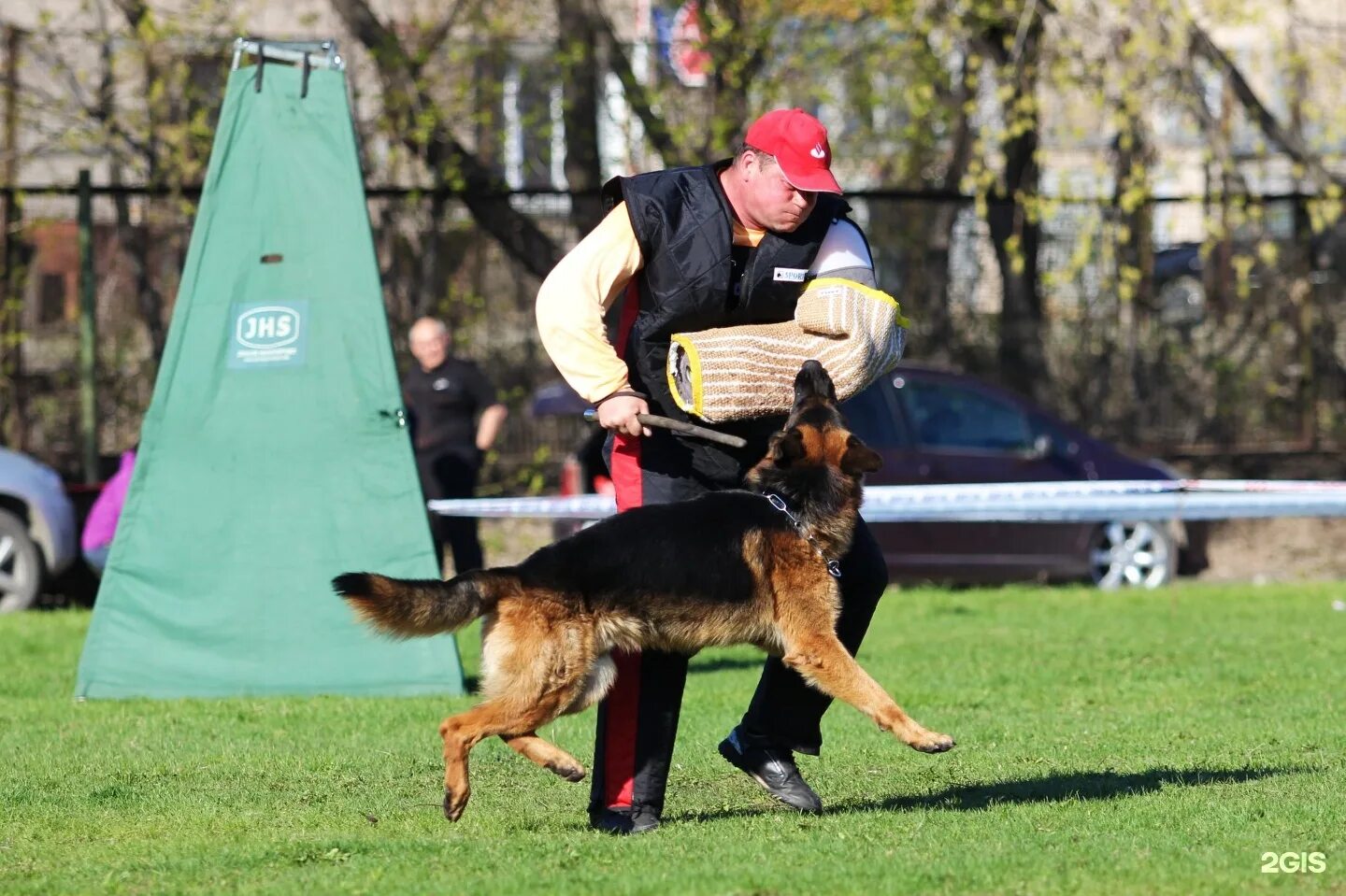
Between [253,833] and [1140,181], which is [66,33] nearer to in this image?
[1140,181]

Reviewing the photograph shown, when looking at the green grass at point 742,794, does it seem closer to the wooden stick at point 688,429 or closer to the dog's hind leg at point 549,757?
the dog's hind leg at point 549,757

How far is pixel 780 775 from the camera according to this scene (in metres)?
5.24

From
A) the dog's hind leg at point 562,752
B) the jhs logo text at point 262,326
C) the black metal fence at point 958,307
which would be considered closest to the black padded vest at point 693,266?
the dog's hind leg at point 562,752

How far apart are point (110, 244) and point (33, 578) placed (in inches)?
120

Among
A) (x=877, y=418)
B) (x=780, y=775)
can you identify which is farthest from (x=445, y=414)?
(x=780, y=775)

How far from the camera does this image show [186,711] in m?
7.27

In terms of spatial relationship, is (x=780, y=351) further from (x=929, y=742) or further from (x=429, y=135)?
(x=429, y=135)

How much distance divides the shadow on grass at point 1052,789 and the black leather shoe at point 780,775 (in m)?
0.08

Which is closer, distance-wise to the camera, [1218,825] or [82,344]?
[1218,825]

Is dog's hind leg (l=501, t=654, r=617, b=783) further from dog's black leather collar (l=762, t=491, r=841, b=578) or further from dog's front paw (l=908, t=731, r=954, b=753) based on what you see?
dog's front paw (l=908, t=731, r=954, b=753)

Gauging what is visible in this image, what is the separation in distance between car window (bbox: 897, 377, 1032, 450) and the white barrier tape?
71cm

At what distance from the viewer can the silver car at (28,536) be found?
11.8 meters

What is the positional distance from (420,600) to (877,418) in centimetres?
849

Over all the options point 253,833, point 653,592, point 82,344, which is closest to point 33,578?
point 82,344
